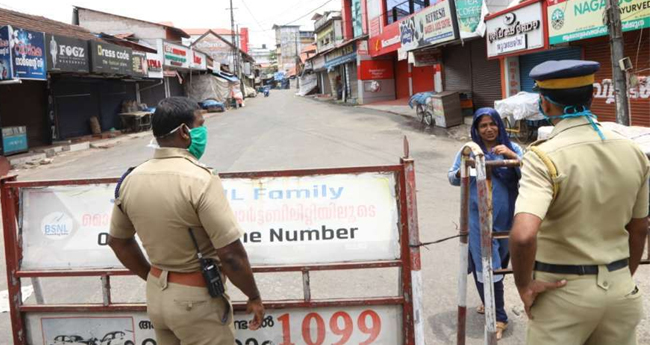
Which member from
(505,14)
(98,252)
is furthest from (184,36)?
(98,252)

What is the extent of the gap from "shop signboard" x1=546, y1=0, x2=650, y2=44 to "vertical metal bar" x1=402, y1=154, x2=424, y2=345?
30.5 ft

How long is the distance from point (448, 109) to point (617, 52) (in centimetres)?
860

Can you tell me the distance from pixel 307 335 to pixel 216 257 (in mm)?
995

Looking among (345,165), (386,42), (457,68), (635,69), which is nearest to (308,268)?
(345,165)

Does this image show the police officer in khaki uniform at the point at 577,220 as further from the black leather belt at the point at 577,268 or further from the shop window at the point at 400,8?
the shop window at the point at 400,8

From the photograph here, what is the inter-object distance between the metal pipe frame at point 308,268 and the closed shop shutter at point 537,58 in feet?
38.3

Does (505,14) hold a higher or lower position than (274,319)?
higher

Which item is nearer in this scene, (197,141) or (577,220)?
(577,220)

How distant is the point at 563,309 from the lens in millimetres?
1991

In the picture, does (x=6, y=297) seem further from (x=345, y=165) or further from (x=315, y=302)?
(x=345, y=165)

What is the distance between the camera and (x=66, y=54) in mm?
16453

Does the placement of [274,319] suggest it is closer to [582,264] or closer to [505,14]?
[582,264]

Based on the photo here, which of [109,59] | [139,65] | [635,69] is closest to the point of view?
[635,69]

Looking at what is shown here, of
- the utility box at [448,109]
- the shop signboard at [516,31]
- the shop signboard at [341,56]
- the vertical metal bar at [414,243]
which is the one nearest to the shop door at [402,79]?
the shop signboard at [341,56]
